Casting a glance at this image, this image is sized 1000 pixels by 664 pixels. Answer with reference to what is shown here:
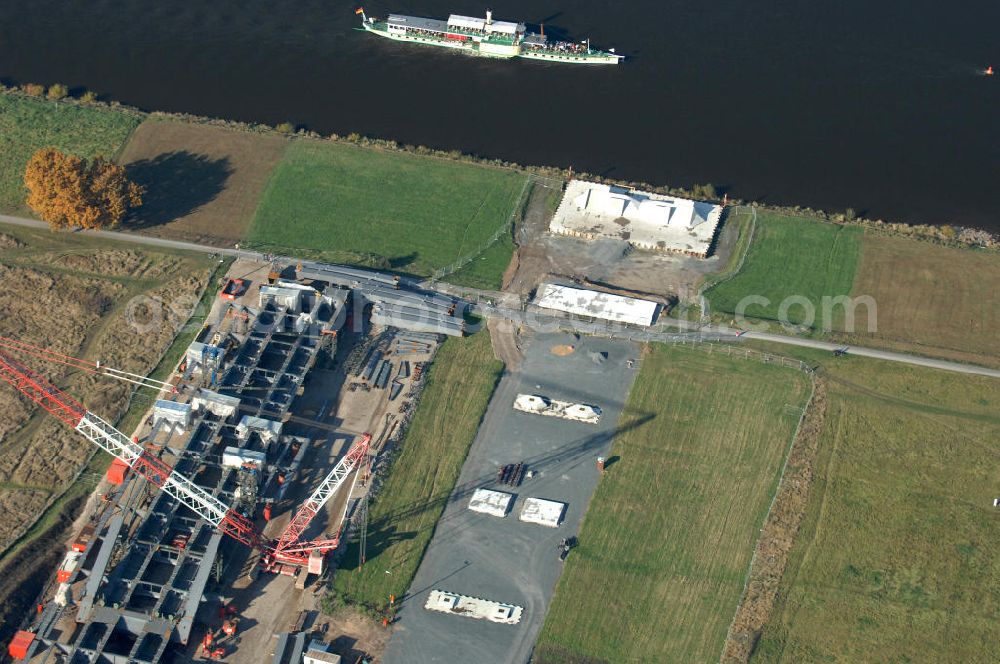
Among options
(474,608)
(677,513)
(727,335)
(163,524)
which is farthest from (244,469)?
(727,335)

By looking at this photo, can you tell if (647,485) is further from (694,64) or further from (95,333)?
(694,64)

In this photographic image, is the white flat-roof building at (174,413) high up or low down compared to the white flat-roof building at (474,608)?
up

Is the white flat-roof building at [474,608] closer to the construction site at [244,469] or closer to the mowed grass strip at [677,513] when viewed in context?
the mowed grass strip at [677,513]

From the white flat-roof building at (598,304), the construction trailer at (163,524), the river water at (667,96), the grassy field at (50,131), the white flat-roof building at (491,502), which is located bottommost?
the construction trailer at (163,524)

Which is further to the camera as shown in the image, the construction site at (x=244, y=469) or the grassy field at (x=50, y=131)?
the grassy field at (x=50, y=131)

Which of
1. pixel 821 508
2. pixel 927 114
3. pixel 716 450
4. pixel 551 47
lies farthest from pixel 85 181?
pixel 927 114

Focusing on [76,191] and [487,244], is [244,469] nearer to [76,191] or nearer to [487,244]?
[487,244]

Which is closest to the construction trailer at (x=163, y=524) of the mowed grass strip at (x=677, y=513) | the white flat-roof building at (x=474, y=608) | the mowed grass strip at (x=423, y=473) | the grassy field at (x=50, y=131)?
the mowed grass strip at (x=423, y=473)
